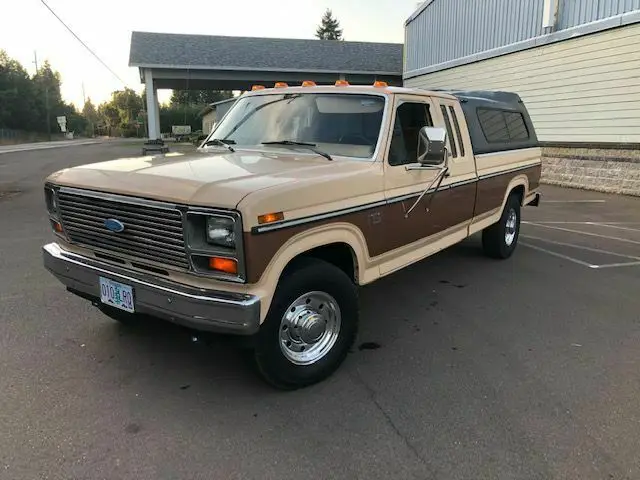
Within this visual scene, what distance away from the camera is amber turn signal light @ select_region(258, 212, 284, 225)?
295 cm

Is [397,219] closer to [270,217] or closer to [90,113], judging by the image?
[270,217]

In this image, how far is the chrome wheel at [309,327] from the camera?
346 cm

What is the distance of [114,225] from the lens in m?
3.32

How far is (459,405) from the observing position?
334 centimetres

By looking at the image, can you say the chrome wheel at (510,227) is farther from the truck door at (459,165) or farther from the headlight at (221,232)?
the headlight at (221,232)

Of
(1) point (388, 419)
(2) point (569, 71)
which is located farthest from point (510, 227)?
(2) point (569, 71)

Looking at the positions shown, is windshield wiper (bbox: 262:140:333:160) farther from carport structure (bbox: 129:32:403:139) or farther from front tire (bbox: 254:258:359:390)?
carport structure (bbox: 129:32:403:139)

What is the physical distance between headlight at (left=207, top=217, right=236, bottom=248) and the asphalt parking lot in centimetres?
108

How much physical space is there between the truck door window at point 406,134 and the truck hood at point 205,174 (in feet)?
1.37

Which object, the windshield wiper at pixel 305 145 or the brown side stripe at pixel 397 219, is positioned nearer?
the brown side stripe at pixel 397 219

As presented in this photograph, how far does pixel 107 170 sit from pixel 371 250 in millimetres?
1958

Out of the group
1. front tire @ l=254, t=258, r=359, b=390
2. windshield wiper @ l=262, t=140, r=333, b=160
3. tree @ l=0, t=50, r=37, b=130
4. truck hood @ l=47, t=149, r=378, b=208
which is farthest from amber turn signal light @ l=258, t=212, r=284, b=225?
tree @ l=0, t=50, r=37, b=130

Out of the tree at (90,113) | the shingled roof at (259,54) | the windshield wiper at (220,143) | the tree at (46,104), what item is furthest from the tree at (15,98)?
the windshield wiper at (220,143)

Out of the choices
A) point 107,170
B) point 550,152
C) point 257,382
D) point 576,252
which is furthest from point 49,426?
point 550,152
